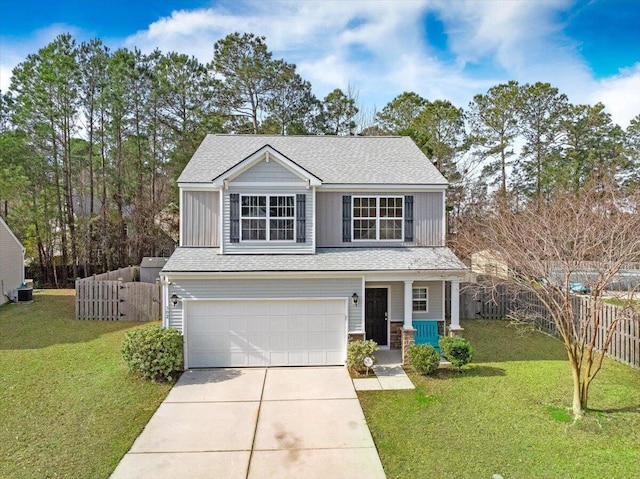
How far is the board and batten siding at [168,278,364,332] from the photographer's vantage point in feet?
37.4

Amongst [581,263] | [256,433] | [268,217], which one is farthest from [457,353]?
[268,217]

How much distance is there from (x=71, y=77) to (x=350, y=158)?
19.6m

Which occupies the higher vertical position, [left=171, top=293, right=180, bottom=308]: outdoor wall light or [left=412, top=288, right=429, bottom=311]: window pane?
[left=171, top=293, right=180, bottom=308]: outdoor wall light

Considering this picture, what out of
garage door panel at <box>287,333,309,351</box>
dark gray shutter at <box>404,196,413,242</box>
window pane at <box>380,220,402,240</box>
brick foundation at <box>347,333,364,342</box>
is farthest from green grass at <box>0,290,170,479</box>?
dark gray shutter at <box>404,196,413,242</box>

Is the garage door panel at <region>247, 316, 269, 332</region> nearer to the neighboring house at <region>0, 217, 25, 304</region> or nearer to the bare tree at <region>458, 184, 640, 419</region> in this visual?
the bare tree at <region>458, 184, 640, 419</region>

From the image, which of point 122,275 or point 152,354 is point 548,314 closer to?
point 152,354

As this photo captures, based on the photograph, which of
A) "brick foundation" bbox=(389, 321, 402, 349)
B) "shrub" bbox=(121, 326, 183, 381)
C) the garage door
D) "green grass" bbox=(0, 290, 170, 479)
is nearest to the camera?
"green grass" bbox=(0, 290, 170, 479)

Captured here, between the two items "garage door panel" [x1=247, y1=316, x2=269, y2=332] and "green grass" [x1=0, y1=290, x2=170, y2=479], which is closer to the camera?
"green grass" [x1=0, y1=290, x2=170, y2=479]

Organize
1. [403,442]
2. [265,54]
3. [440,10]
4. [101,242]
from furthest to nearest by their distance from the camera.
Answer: [265,54] → [101,242] → [440,10] → [403,442]

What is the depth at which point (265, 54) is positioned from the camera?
91.1 ft

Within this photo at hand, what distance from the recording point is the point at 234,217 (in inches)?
499

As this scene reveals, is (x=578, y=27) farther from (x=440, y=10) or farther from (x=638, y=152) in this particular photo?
(x=638, y=152)

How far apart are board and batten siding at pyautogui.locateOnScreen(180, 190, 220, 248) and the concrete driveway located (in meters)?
4.49

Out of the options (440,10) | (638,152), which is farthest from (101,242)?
(638,152)
